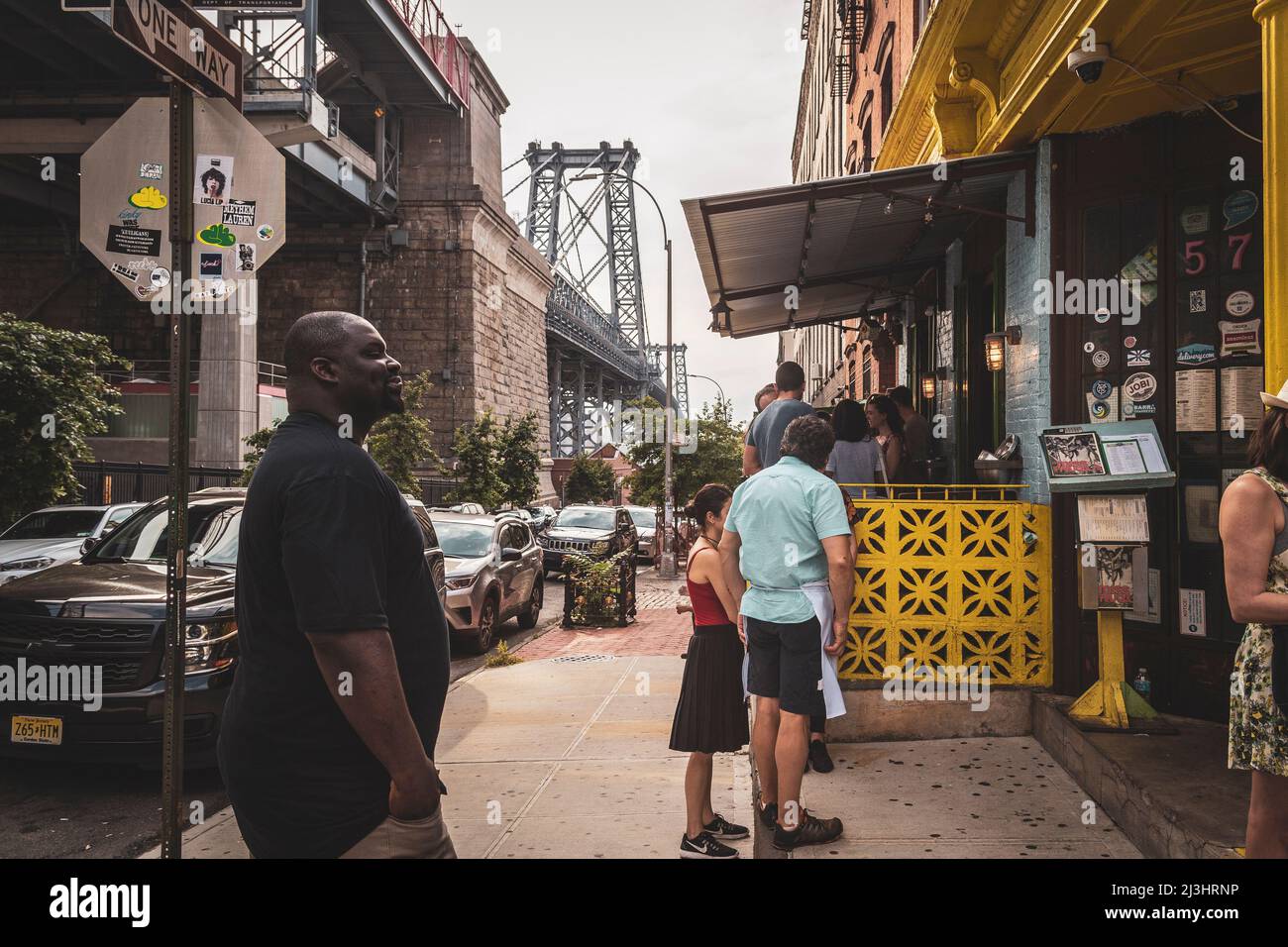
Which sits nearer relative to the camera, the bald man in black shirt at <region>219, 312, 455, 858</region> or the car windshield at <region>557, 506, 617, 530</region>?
the bald man in black shirt at <region>219, 312, 455, 858</region>

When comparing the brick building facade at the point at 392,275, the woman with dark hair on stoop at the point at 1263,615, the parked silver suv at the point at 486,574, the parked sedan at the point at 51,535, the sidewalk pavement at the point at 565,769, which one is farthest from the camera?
the brick building facade at the point at 392,275

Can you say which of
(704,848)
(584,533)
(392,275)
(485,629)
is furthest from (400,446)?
(704,848)

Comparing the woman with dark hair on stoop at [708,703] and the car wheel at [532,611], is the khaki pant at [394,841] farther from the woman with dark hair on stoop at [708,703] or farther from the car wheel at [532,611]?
the car wheel at [532,611]

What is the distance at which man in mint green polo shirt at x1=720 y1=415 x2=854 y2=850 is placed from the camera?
13.6 ft

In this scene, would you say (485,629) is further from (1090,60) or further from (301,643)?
(301,643)

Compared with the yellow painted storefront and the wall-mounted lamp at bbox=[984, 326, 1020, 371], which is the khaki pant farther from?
the wall-mounted lamp at bbox=[984, 326, 1020, 371]

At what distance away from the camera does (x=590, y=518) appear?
73.9ft

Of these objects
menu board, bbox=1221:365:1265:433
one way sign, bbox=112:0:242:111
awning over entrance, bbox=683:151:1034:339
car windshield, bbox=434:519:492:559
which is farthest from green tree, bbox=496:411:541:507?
one way sign, bbox=112:0:242:111

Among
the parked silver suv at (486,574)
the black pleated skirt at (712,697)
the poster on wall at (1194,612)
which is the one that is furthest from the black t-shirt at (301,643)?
the parked silver suv at (486,574)

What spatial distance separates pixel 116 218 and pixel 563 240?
88210 millimetres

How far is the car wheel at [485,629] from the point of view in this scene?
1145 cm

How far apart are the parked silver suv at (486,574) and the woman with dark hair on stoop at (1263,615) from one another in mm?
8565

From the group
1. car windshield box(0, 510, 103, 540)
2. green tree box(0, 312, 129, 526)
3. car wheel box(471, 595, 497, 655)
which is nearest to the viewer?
green tree box(0, 312, 129, 526)

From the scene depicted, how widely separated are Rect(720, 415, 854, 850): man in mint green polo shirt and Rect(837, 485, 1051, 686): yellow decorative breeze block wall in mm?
1727
